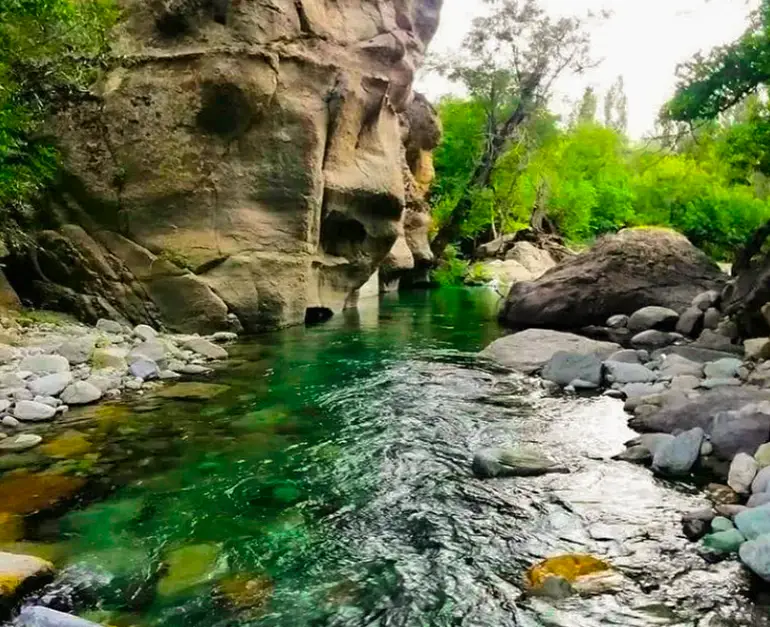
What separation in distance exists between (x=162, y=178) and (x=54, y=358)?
5.59 meters

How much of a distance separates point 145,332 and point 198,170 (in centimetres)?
374

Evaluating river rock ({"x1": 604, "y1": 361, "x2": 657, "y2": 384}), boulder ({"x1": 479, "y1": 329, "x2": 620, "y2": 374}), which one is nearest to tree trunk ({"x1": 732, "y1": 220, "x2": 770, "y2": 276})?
boulder ({"x1": 479, "y1": 329, "x2": 620, "y2": 374})

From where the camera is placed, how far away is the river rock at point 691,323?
45.8 ft

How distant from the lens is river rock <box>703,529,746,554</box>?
14.6 feet

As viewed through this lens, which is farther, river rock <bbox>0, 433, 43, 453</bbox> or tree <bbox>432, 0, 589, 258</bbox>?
tree <bbox>432, 0, 589, 258</bbox>

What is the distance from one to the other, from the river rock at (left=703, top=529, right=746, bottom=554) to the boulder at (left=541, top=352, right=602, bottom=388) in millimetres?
5225

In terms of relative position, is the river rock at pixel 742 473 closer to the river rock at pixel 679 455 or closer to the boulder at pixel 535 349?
the river rock at pixel 679 455

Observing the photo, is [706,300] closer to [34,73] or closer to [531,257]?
[34,73]

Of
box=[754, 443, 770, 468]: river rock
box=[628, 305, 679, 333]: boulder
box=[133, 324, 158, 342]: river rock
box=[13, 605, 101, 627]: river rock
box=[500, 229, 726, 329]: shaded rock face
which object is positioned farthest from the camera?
box=[500, 229, 726, 329]: shaded rock face

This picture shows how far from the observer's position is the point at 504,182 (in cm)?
3806

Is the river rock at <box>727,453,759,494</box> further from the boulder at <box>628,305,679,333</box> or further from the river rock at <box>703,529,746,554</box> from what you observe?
the boulder at <box>628,305,679,333</box>

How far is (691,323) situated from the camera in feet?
46.2

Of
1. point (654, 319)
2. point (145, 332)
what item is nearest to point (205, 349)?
point (145, 332)

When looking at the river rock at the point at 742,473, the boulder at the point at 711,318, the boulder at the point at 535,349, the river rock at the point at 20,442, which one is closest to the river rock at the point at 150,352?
the river rock at the point at 20,442
